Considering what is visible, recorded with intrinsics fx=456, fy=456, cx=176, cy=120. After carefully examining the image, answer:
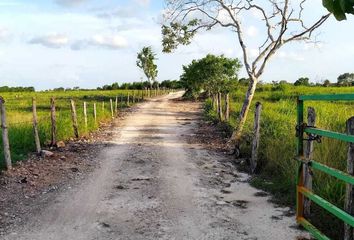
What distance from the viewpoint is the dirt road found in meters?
6.12

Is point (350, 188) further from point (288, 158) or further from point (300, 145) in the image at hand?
point (288, 158)

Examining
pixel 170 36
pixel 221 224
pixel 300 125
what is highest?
pixel 170 36

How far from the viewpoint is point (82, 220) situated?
6.59 m

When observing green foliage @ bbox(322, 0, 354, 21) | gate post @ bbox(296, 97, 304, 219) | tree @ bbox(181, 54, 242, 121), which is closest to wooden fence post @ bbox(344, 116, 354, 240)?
gate post @ bbox(296, 97, 304, 219)

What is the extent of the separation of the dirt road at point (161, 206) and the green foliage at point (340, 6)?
14.2 ft

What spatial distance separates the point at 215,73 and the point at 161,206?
3156 centimetres

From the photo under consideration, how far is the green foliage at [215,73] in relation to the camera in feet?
126

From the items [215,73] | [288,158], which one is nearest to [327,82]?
[215,73]

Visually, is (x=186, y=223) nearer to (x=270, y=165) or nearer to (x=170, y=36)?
(x=270, y=165)

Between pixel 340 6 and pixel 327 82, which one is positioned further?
pixel 327 82

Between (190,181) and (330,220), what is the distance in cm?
349

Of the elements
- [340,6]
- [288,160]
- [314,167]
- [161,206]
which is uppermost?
[340,6]

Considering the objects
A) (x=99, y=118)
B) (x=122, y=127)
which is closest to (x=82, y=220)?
(x=122, y=127)

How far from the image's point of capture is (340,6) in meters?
2.06
